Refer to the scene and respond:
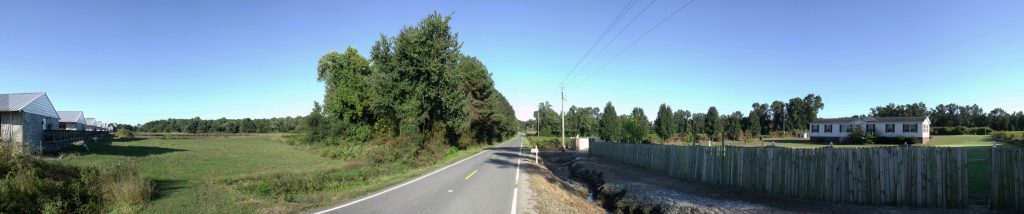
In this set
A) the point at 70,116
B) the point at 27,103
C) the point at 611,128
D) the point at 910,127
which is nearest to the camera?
the point at 27,103

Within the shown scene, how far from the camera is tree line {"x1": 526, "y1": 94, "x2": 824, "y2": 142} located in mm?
65062

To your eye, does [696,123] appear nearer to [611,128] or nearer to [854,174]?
[611,128]

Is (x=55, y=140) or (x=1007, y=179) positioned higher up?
(x=1007, y=179)

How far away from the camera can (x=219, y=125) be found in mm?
157250

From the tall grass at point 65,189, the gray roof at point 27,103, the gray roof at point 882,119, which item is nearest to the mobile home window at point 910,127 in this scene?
the gray roof at point 882,119

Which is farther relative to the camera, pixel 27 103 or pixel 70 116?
pixel 70 116

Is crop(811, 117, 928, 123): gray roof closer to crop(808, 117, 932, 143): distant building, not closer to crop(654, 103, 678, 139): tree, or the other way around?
crop(808, 117, 932, 143): distant building

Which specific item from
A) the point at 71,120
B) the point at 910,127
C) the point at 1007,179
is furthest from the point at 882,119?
the point at 71,120

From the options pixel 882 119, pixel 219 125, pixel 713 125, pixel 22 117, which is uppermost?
pixel 882 119

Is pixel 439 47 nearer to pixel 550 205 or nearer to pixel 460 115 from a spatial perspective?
pixel 460 115

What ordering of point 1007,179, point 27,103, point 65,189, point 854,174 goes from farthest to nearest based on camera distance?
point 27,103
point 854,174
point 65,189
point 1007,179

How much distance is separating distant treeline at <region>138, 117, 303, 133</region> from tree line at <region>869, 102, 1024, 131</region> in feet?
516

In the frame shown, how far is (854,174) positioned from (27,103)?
35551 mm

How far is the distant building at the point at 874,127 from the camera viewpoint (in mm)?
57188
